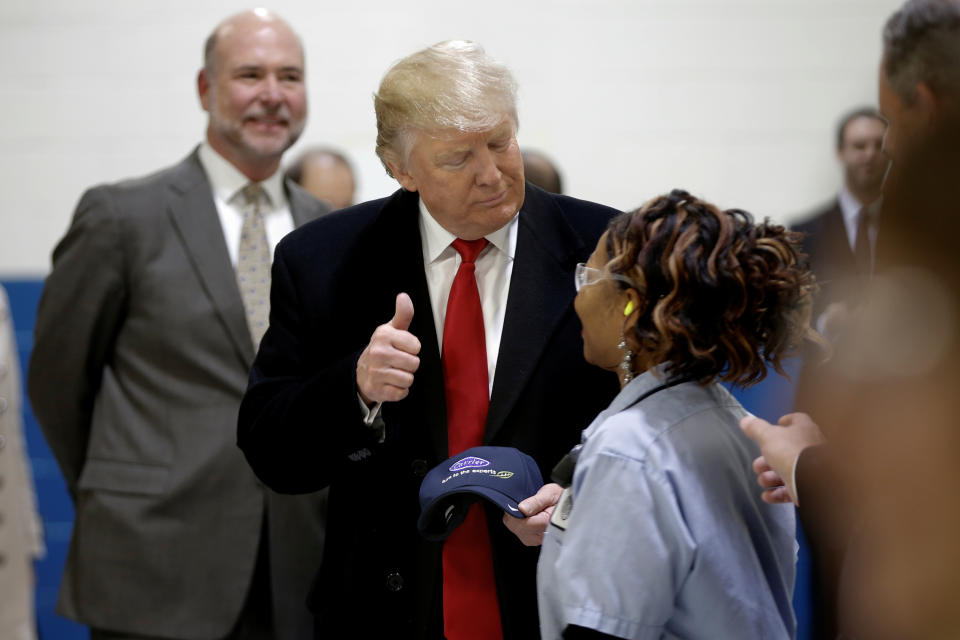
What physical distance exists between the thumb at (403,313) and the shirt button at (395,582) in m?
0.39

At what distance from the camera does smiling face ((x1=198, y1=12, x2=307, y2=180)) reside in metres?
2.59

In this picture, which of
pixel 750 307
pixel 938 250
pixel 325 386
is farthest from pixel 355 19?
pixel 938 250

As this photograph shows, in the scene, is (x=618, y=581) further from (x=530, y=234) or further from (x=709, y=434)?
(x=530, y=234)

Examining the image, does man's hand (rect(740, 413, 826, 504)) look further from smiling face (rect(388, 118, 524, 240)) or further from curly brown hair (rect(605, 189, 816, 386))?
smiling face (rect(388, 118, 524, 240))

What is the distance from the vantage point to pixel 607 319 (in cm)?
148

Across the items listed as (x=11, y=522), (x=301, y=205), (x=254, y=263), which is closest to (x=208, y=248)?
(x=254, y=263)

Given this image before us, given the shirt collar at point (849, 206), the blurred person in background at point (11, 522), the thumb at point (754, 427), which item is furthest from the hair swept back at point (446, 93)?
the shirt collar at point (849, 206)

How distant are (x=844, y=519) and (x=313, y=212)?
1.71 metres

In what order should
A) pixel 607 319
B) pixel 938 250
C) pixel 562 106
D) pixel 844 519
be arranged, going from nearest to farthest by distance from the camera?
pixel 938 250
pixel 844 519
pixel 607 319
pixel 562 106

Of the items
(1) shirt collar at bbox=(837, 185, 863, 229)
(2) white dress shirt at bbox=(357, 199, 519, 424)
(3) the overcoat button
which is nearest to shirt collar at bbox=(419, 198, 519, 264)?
(2) white dress shirt at bbox=(357, 199, 519, 424)

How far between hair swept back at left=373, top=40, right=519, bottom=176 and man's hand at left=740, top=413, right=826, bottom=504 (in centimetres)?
61

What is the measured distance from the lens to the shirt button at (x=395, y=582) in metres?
1.72

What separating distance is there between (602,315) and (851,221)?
198 cm

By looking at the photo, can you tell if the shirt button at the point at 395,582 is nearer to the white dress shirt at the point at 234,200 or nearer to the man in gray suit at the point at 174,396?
the man in gray suit at the point at 174,396
